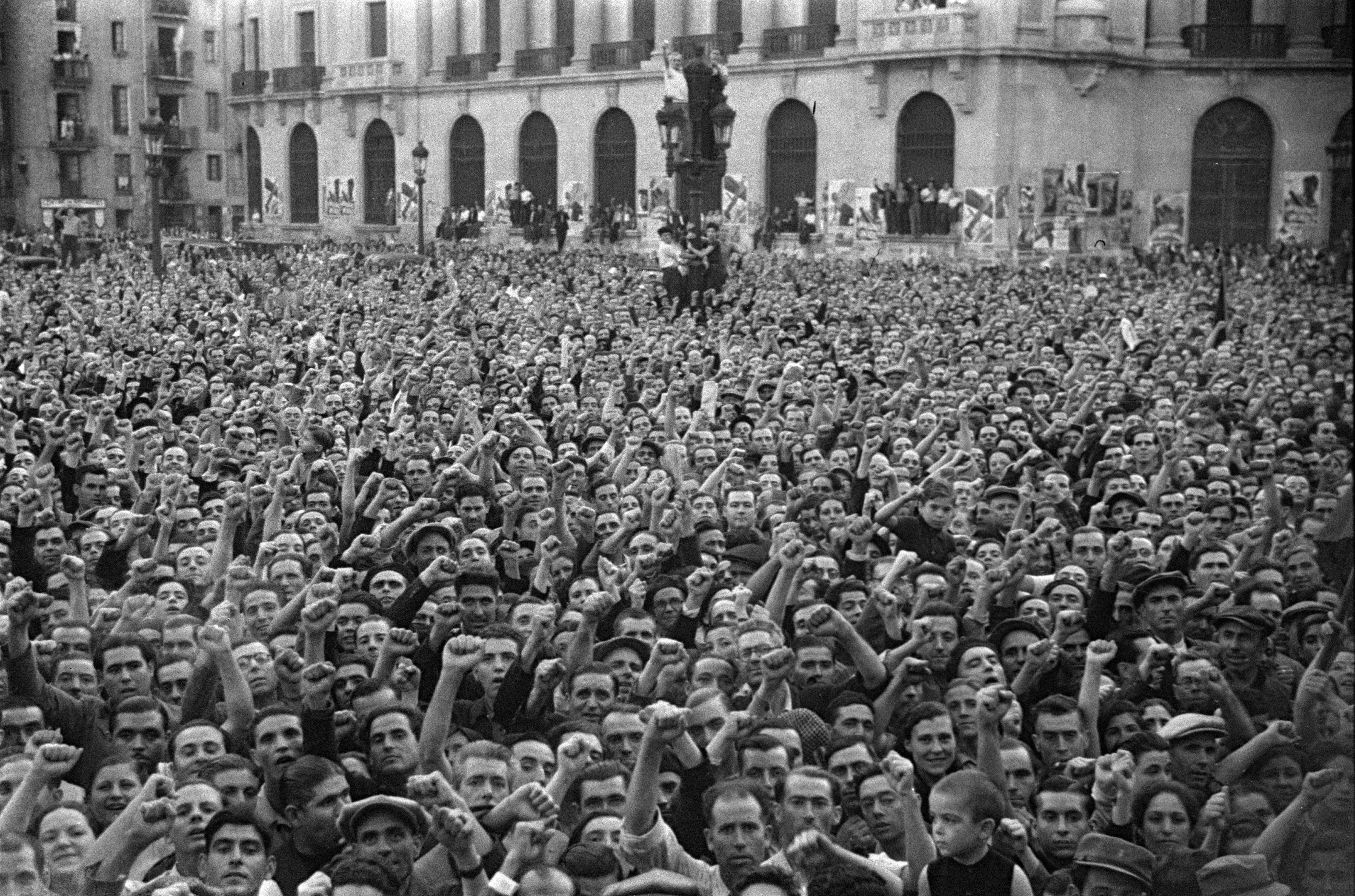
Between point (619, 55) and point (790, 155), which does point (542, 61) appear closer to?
point (619, 55)

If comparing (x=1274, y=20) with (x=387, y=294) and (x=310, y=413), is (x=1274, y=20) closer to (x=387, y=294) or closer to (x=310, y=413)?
(x=387, y=294)

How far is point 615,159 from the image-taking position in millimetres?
55156

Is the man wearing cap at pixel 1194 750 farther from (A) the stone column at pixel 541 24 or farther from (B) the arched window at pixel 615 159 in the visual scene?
(A) the stone column at pixel 541 24

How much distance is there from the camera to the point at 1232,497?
1180 cm

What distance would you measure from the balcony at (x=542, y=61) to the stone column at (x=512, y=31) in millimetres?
273

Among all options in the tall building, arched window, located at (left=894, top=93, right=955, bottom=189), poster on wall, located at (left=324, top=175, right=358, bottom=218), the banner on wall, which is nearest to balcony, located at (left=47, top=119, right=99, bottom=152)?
the tall building

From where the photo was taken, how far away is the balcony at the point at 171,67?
230 feet

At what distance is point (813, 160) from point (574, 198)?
9466mm

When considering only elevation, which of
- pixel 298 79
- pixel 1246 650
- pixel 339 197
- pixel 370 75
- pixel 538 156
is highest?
pixel 298 79

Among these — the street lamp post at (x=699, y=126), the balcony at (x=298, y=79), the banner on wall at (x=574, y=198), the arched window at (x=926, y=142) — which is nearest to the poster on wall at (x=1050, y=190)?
the arched window at (x=926, y=142)

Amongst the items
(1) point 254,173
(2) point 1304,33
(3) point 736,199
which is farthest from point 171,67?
(2) point 1304,33

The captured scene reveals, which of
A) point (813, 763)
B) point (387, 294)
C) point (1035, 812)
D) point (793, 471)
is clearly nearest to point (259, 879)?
point (813, 763)

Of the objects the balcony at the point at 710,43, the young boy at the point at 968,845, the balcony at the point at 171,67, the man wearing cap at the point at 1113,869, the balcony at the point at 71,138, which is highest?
the balcony at the point at 171,67

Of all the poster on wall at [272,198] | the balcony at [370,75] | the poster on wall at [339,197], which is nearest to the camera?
the balcony at [370,75]
